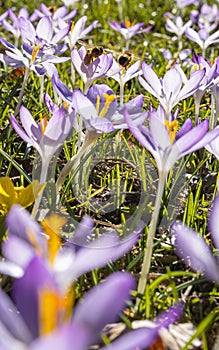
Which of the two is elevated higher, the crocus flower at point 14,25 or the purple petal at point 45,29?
the crocus flower at point 14,25

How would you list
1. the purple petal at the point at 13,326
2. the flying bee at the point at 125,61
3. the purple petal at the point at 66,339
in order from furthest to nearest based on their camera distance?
the flying bee at the point at 125,61
the purple petal at the point at 13,326
the purple petal at the point at 66,339

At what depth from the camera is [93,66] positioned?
4.59 feet

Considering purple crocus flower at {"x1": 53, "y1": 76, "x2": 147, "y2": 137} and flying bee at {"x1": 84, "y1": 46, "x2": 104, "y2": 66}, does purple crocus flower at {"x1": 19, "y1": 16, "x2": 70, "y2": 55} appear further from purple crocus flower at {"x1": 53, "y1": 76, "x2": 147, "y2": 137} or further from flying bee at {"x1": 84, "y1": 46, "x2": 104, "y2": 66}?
purple crocus flower at {"x1": 53, "y1": 76, "x2": 147, "y2": 137}

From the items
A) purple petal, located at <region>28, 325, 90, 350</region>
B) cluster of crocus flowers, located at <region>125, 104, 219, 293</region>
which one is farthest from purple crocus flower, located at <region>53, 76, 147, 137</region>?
purple petal, located at <region>28, 325, 90, 350</region>

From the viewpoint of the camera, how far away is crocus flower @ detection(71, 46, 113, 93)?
1387mm

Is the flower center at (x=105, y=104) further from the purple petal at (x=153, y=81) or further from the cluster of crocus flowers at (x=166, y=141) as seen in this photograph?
the purple petal at (x=153, y=81)

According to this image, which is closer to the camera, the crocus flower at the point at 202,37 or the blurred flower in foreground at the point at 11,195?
the blurred flower in foreground at the point at 11,195

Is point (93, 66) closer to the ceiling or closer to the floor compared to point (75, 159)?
closer to the ceiling

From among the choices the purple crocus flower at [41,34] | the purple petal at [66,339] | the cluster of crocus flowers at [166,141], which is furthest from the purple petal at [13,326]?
the purple crocus flower at [41,34]

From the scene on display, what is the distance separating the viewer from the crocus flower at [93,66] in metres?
1.39

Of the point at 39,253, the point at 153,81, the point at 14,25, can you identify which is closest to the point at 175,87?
the point at 153,81

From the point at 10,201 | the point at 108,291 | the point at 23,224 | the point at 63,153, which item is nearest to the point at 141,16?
the point at 63,153

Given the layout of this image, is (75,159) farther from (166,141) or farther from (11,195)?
(166,141)

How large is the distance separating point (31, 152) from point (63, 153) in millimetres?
87
